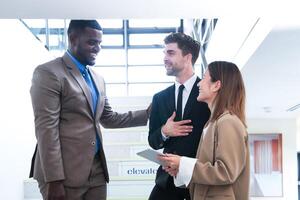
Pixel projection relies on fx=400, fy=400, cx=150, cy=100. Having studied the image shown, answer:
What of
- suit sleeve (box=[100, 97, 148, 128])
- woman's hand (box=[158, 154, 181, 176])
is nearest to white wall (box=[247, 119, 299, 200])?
suit sleeve (box=[100, 97, 148, 128])

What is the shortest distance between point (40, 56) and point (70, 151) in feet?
8.74

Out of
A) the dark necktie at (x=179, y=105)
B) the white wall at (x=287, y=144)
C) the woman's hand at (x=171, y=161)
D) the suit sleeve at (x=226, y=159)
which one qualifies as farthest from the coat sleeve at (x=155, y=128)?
the white wall at (x=287, y=144)

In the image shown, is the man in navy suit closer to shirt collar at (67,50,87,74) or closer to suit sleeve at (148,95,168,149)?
suit sleeve at (148,95,168,149)

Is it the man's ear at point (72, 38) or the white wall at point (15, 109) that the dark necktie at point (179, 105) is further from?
the white wall at point (15, 109)

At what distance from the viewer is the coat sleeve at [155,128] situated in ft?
6.33

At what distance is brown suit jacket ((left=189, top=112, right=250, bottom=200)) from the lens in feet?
5.03

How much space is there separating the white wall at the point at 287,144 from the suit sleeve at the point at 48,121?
4778 millimetres

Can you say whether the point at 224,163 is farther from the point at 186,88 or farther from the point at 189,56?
the point at 189,56

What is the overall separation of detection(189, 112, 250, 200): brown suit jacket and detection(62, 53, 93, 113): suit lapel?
59 cm

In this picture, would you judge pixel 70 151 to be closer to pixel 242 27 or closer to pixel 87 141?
pixel 87 141

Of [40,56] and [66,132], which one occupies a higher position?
[40,56]

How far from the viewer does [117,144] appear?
4.14 m

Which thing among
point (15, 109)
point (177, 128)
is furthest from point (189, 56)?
point (15, 109)

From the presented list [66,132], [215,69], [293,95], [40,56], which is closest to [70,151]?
[66,132]
